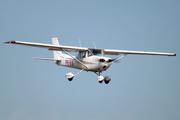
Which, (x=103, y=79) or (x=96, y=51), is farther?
(x=96, y=51)

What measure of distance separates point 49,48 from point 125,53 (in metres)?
6.76

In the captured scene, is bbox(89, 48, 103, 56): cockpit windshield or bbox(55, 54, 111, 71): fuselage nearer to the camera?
bbox(55, 54, 111, 71): fuselage

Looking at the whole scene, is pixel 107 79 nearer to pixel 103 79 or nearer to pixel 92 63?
pixel 103 79

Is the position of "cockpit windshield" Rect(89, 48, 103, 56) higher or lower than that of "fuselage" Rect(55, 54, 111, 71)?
higher

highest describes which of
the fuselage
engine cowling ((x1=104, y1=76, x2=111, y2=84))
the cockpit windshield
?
the cockpit windshield

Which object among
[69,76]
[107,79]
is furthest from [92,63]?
[69,76]

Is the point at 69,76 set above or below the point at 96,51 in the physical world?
below

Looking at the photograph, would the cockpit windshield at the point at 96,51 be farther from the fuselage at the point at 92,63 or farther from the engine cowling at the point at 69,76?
the engine cowling at the point at 69,76

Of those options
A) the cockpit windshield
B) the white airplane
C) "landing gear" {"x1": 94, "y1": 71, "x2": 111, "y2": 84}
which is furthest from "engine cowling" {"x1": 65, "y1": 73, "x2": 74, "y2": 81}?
the cockpit windshield

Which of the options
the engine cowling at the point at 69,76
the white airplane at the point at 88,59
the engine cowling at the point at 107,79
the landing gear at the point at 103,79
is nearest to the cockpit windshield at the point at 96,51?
the white airplane at the point at 88,59

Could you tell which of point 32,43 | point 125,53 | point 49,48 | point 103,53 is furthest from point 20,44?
point 125,53

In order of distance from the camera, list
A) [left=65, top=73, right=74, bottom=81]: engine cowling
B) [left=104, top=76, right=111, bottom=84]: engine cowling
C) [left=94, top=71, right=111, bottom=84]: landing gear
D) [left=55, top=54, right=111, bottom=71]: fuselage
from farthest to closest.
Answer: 1. [left=65, top=73, right=74, bottom=81]: engine cowling
2. [left=104, top=76, right=111, bottom=84]: engine cowling
3. [left=94, top=71, right=111, bottom=84]: landing gear
4. [left=55, top=54, right=111, bottom=71]: fuselage

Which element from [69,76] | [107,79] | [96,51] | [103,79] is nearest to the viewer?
[103,79]

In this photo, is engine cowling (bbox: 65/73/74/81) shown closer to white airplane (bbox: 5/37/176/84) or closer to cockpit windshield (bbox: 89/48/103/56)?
white airplane (bbox: 5/37/176/84)
